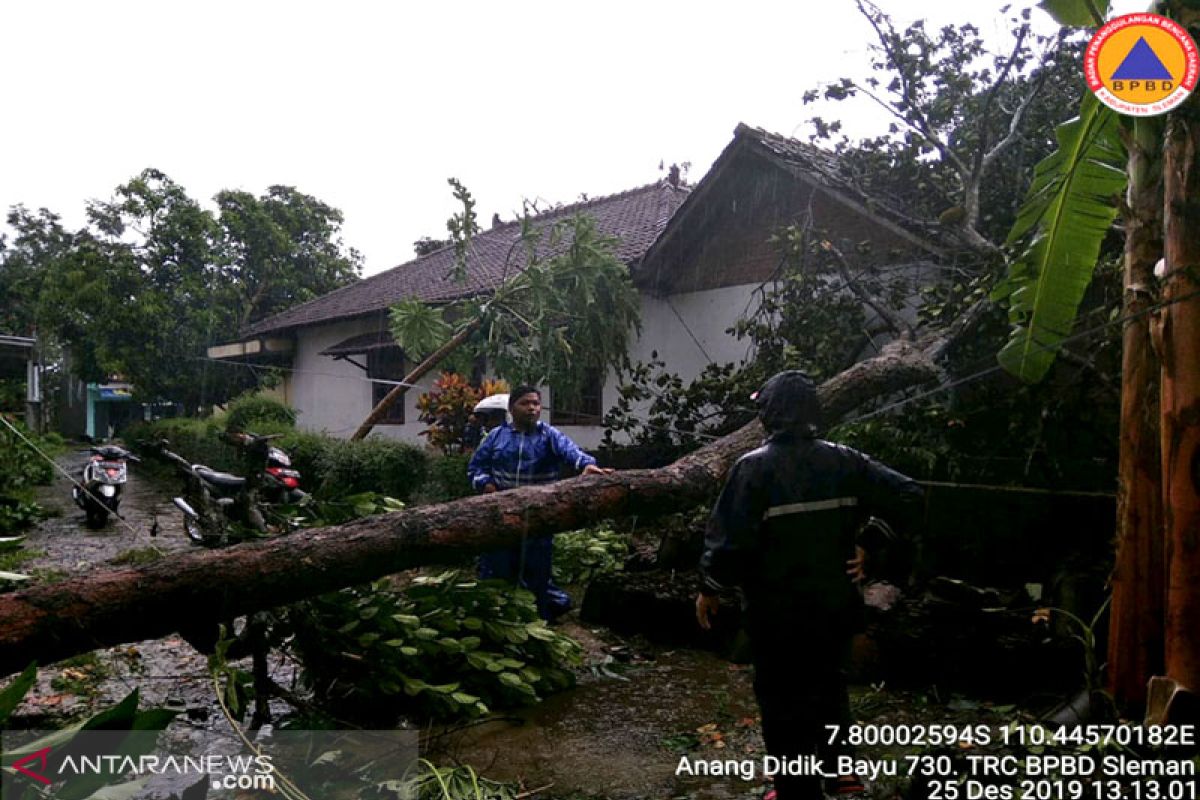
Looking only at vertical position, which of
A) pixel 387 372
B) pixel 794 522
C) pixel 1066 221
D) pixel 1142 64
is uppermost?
pixel 1142 64

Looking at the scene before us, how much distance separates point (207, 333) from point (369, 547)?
19963 millimetres

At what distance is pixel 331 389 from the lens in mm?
19047

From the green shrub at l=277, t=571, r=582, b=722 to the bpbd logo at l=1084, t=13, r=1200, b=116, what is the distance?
3.94 metres

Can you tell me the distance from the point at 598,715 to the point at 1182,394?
3160 millimetres

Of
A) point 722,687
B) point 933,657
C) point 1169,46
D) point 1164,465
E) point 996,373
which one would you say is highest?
point 1169,46

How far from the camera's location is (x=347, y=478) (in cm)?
1174

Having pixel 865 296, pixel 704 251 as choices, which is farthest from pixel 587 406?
pixel 865 296

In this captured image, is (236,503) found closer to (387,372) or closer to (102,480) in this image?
(102,480)

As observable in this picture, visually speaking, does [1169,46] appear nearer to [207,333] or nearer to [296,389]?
[296,389]

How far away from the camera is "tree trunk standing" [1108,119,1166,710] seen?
3240mm

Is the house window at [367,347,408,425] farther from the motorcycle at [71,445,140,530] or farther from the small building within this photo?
the small building

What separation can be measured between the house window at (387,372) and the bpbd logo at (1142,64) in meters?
13.4

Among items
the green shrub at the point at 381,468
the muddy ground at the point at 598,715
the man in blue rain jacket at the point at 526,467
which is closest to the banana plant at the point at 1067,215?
the muddy ground at the point at 598,715

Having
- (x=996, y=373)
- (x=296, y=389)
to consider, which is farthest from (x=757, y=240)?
(x=296, y=389)
